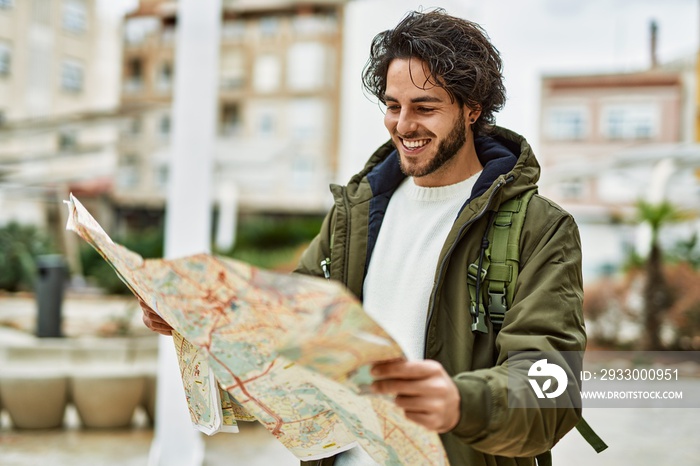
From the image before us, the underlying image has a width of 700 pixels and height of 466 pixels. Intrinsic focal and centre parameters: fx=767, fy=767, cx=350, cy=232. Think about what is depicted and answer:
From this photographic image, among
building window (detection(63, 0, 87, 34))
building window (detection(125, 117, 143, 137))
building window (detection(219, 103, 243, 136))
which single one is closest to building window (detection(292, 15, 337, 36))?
building window (detection(219, 103, 243, 136))

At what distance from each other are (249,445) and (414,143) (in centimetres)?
461

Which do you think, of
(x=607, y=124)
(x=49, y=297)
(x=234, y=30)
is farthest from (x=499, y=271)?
(x=234, y=30)

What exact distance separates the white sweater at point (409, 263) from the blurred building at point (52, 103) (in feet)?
35.0

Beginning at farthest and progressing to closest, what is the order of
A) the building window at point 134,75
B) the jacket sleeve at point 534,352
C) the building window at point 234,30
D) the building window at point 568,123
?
the building window at point 134,75 → the building window at point 234,30 → the building window at point 568,123 → the jacket sleeve at point 534,352

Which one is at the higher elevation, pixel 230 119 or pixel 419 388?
pixel 230 119

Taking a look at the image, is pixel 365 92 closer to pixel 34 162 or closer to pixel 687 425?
pixel 687 425

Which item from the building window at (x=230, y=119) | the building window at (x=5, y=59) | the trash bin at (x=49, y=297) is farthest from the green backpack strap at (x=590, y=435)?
the building window at (x=230, y=119)

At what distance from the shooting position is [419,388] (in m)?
1.09

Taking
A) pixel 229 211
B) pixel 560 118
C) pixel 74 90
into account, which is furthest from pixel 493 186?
pixel 560 118

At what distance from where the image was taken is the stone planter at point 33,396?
5625 millimetres

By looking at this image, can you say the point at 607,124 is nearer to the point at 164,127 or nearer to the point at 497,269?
the point at 164,127

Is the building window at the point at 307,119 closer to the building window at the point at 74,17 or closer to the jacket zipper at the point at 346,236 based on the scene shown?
the building window at the point at 74,17

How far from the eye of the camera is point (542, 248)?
4.46 feet

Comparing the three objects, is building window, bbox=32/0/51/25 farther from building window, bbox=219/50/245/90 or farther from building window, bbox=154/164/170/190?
building window, bbox=154/164/170/190
